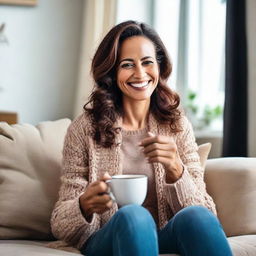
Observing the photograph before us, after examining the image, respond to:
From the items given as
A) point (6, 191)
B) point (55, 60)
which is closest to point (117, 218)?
point (6, 191)

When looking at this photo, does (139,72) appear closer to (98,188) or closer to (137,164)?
(137,164)

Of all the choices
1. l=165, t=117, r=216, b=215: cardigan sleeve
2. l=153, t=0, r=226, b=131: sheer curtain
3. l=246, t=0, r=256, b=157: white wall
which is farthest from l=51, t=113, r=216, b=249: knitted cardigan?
l=153, t=0, r=226, b=131: sheer curtain

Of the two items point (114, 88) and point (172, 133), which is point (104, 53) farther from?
point (172, 133)

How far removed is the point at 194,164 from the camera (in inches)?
69.7

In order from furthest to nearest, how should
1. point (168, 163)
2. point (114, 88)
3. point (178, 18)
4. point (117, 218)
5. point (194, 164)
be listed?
point (178, 18) → point (114, 88) → point (194, 164) → point (168, 163) → point (117, 218)

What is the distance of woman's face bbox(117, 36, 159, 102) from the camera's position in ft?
5.84

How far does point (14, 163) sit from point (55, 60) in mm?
1634

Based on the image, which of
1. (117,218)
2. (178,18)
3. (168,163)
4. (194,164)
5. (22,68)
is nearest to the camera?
(117,218)

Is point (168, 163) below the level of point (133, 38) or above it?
below

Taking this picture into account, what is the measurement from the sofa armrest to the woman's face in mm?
372

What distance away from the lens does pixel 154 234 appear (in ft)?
4.54

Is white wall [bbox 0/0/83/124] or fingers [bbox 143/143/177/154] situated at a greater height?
white wall [bbox 0/0/83/124]

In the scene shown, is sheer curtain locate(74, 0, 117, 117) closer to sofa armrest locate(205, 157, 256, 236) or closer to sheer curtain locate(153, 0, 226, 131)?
sheer curtain locate(153, 0, 226, 131)

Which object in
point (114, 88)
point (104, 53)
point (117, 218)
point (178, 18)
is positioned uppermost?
point (178, 18)
